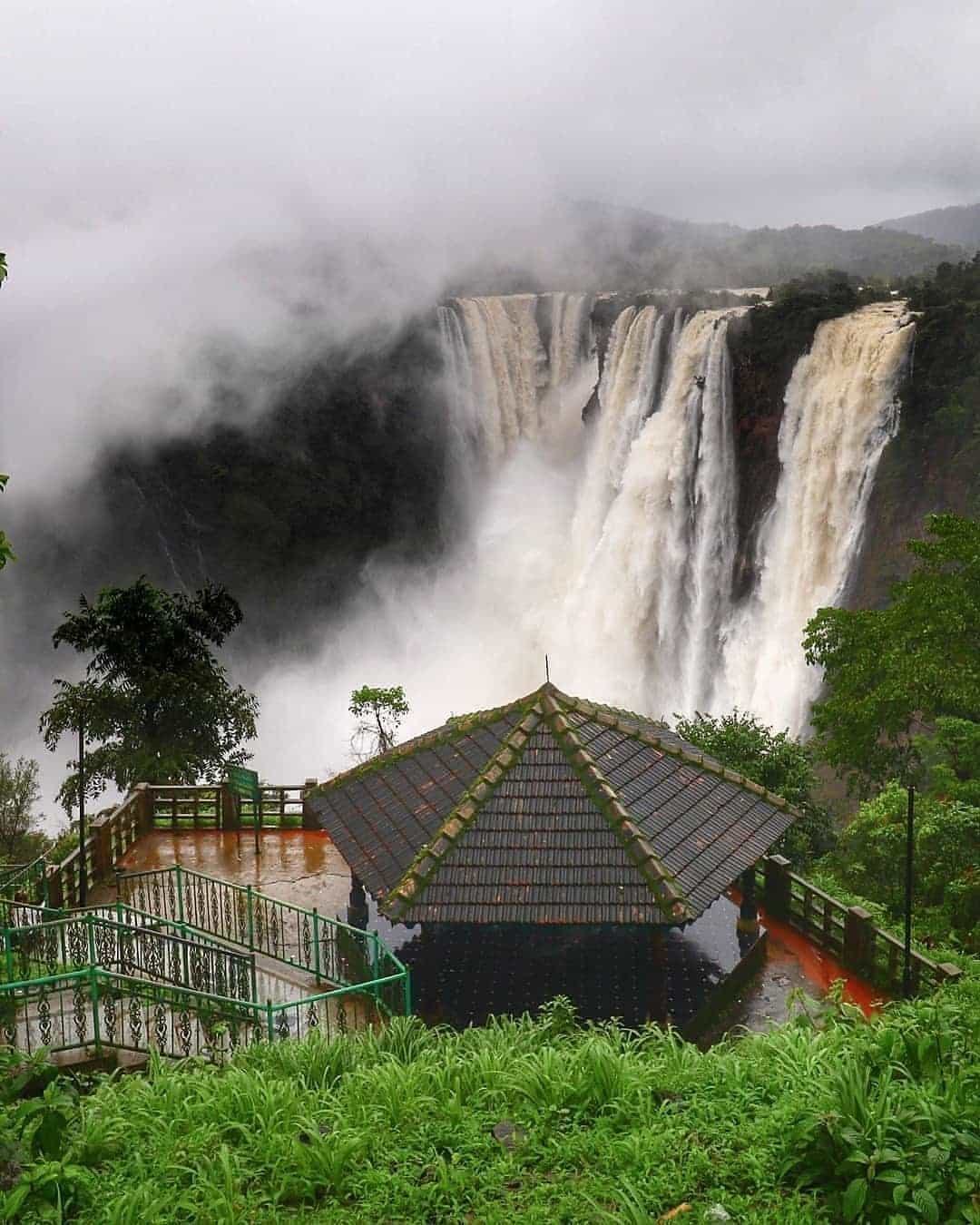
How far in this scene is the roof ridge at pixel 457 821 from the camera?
10.4m

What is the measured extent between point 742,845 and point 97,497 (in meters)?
44.7

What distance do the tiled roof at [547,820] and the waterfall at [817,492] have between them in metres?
18.6

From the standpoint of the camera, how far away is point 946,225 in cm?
10244

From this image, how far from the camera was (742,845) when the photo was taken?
11.3 meters

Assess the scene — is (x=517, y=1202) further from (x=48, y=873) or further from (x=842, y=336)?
(x=842, y=336)

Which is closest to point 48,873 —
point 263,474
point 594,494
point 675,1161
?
point 675,1161

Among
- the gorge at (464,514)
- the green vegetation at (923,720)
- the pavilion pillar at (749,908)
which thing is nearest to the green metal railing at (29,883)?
the pavilion pillar at (749,908)

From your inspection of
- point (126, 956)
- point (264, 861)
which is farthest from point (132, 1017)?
point (264, 861)

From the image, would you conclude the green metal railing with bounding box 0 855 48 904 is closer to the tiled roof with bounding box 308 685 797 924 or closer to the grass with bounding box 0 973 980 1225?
the tiled roof with bounding box 308 685 797 924

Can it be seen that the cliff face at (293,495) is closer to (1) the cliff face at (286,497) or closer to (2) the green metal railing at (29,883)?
(1) the cliff face at (286,497)

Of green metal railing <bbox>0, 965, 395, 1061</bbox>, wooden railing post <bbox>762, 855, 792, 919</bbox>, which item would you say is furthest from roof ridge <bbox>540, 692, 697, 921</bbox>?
wooden railing post <bbox>762, 855, 792, 919</bbox>

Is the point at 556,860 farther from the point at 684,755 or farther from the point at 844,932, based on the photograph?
the point at 844,932

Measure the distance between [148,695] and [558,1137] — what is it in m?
17.9

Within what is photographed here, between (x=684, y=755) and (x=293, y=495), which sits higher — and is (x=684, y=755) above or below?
below
